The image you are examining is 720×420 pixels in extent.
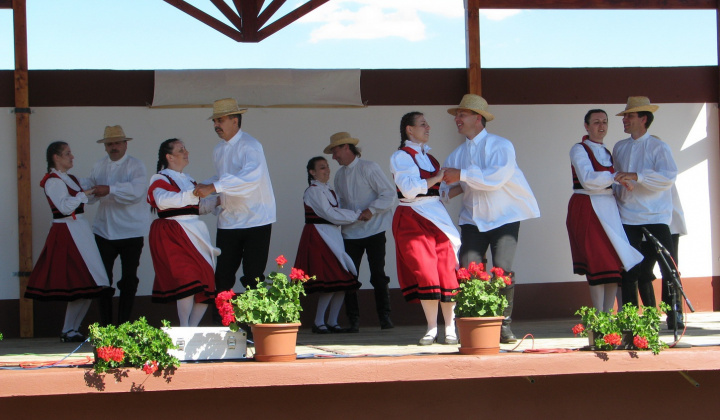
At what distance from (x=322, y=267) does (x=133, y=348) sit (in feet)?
9.27

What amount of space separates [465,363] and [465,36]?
3.81 meters

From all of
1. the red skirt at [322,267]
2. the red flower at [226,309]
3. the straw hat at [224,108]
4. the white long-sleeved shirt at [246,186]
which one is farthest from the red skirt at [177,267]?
the red skirt at [322,267]

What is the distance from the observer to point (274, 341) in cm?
395

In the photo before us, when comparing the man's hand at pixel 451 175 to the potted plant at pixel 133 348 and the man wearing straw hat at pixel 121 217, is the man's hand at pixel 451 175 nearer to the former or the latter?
the potted plant at pixel 133 348

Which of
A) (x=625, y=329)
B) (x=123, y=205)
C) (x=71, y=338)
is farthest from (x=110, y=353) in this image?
(x=123, y=205)

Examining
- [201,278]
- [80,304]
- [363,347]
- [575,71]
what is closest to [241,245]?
[201,278]

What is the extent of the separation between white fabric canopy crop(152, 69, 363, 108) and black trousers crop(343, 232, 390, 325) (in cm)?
121

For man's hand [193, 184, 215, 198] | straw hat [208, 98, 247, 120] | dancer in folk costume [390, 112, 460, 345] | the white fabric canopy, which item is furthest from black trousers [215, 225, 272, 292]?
the white fabric canopy

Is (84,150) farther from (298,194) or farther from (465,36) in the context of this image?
(465,36)

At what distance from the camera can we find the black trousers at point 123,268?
638cm

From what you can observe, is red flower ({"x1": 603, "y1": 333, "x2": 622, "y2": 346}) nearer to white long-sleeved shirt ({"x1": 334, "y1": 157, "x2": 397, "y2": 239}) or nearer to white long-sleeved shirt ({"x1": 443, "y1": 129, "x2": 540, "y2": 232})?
white long-sleeved shirt ({"x1": 443, "y1": 129, "x2": 540, "y2": 232})

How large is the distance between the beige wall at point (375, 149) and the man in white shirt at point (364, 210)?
558 millimetres

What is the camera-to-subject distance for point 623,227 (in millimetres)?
5961

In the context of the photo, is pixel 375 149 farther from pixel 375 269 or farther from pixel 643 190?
pixel 643 190
